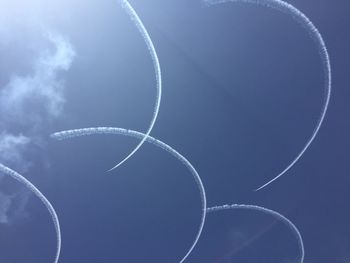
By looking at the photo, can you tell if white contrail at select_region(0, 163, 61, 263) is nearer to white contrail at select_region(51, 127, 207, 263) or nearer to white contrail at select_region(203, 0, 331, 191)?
white contrail at select_region(51, 127, 207, 263)

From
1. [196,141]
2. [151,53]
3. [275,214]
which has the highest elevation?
[151,53]

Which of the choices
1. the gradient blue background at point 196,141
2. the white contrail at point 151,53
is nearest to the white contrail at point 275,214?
the gradient blue background at point 196,141

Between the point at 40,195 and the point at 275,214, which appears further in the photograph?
the point at 275,214

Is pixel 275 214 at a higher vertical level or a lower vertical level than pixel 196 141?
lower

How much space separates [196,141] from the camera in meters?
1.40

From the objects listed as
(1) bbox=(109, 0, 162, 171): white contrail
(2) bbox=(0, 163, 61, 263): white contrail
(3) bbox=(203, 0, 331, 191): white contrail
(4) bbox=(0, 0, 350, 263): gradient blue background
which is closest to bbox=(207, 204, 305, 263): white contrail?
(4) bbox=(0, 0, 350, 263): gradient blue background

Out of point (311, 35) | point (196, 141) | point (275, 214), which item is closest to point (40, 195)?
point (196, 141)

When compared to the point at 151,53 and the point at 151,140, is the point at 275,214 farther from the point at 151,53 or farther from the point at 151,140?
the point at 151,53

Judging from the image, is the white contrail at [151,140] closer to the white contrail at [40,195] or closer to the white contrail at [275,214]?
the white contrail at [275,214]

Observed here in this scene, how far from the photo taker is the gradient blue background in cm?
130

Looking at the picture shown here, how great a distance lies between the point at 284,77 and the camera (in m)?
1.37

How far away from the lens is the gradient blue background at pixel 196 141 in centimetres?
130

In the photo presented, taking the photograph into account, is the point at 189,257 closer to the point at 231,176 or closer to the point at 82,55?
the point at 231,176

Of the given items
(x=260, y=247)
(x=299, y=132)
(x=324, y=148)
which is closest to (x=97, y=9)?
(x=299, y=132)
